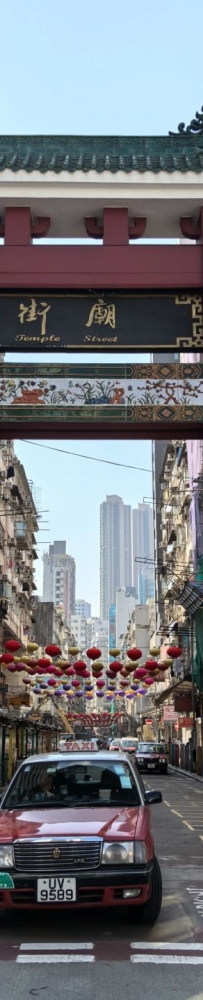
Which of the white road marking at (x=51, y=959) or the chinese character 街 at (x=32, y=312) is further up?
the chinese character 街 at (x=32, y=312)

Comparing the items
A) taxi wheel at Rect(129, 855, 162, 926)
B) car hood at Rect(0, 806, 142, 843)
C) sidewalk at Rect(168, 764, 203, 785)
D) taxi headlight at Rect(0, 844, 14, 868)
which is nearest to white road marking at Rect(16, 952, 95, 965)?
taxi headlight at Rect(0, 844, 14, 868)

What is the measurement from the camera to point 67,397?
12.9 metres

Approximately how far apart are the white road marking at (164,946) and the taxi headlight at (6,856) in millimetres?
986

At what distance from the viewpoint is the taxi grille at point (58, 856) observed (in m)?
6.56

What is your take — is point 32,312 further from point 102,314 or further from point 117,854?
point 117,854

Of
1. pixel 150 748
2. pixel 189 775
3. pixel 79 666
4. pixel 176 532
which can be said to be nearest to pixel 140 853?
pixel 79 666

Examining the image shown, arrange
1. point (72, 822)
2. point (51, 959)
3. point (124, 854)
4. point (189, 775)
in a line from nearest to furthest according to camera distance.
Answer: point (51, 959), point (124, 854), point (72, 822), point (189, 775)

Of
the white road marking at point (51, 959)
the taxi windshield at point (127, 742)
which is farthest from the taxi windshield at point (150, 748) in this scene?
the white road marking at point (51, 959)

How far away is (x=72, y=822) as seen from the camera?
7.02 meters

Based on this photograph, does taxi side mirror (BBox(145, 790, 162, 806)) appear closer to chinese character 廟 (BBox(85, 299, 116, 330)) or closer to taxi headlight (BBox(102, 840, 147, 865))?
taxi headlight (BBox(102, 840, 147, 865))

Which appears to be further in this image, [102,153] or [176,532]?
[176,532]

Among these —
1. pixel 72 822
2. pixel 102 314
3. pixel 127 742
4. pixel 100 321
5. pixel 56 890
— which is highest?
pixel 102 314

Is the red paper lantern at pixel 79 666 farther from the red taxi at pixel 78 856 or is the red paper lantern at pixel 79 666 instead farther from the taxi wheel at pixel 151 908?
the taxi wheel at pixel 151 908

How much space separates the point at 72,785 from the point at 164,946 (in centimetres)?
186
